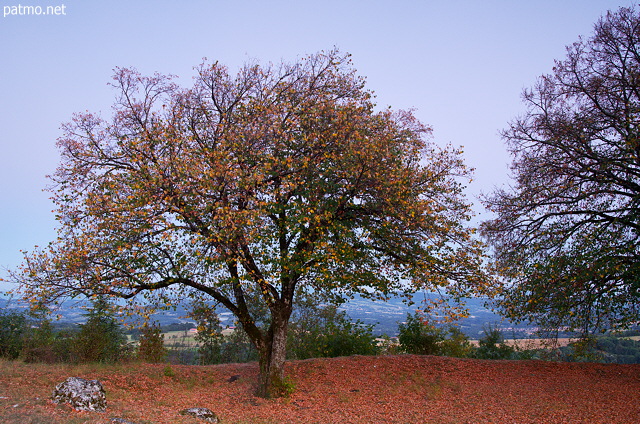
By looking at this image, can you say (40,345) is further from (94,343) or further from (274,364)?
(274,364)

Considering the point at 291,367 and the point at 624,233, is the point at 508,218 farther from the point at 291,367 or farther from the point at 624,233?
the point at 291,367

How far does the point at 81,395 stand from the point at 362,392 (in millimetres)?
7691

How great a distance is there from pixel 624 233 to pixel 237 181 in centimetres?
1192

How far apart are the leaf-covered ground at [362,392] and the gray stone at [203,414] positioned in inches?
11.0

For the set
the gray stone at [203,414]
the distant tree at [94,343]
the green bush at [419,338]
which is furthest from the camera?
the green bush at [419,338]

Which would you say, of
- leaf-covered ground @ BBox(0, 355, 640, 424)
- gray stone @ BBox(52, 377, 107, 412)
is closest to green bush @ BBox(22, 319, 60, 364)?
leaf-covered ground @ BBox(0, 355, 640, 424)

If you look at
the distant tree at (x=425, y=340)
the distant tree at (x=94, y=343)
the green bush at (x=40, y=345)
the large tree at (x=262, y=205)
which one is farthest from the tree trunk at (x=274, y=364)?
the green bush at (x=40, y=345)

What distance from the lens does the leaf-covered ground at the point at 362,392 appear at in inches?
431

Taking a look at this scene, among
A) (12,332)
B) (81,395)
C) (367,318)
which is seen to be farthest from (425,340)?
(12,332)

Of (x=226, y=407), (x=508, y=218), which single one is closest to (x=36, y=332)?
(x=226, y=407)

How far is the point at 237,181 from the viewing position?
1078 cm

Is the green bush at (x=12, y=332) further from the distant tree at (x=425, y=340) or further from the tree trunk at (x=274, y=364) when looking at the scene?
the distant tree at (x=425, y=340)

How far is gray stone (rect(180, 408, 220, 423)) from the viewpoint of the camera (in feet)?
34.7

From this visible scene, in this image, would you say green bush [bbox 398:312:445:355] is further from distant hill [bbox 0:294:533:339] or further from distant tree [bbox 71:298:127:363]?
distant tree [bbox 71:298:127:363]
